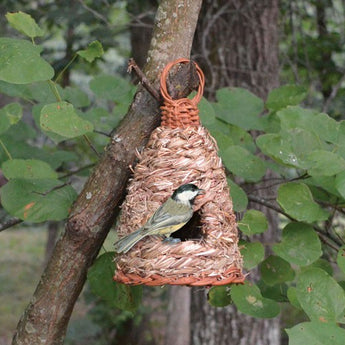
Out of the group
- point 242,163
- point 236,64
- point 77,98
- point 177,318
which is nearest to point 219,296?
point 242,163

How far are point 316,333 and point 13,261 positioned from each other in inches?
427

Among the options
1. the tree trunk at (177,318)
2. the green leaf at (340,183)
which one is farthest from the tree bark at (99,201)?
the tree trunk at (177,318)

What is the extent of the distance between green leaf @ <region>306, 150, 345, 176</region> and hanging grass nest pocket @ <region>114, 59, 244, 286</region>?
26cm

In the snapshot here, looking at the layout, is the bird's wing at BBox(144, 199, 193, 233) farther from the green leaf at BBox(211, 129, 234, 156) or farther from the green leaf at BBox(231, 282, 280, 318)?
the green leaf at BBox(211, 129, 234, 156)

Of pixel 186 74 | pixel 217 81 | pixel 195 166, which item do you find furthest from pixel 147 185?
pixel 217 81

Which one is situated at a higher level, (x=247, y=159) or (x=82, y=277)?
(x=247, y=159)

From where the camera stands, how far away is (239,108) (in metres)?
2.26

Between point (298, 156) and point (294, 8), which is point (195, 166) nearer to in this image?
point (298, 156)

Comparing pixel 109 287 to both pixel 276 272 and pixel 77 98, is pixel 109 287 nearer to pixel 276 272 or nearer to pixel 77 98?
pixel 276 272

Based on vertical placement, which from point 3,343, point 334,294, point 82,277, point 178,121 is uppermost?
point 178,121

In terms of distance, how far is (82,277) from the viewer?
183cm

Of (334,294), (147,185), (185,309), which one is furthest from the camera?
(185,309)

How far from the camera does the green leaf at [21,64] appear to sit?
63.8 inches

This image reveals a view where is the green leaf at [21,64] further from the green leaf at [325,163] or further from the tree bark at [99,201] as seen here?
the green leaf at [325,163]
